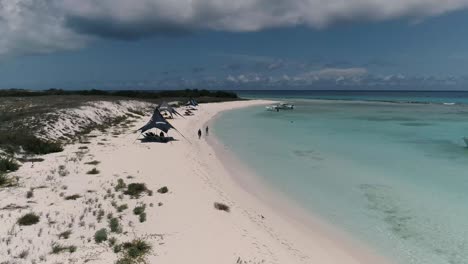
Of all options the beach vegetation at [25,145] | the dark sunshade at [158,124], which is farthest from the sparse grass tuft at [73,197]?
the dark sunshade at [158,124]

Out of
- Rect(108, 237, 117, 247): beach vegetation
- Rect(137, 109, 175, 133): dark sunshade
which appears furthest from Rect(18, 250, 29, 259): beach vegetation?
Rect(137, 109, 175, 133): dark sunshade

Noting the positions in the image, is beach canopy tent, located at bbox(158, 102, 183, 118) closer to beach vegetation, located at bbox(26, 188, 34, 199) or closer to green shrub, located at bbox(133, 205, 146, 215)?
beach vegetation, located at bbox(26, 188, 34, 199)

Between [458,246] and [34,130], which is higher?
[34,130]

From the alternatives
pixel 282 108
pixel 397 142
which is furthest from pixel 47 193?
pixel 282 108

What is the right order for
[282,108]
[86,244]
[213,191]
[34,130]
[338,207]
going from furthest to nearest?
[282,108]
[34,130]
[213,191]
[338,207]
[86,244]

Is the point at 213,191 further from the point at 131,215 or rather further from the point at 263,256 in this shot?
the point at 263,256

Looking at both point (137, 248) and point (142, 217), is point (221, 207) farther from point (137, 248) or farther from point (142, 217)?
point (137, 248)
